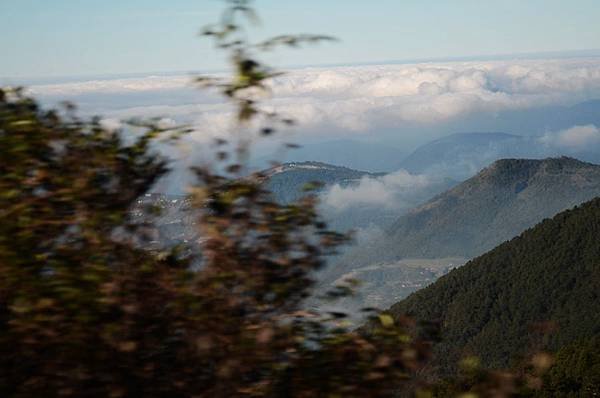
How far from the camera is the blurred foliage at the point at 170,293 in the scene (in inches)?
101

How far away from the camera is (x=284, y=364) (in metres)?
2.63

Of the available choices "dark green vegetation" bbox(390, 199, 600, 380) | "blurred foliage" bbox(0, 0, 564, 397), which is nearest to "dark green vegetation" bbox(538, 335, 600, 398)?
"dark green vegetation" bbox(390, 199, 600, 380)

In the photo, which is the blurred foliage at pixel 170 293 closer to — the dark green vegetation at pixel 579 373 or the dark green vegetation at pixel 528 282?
the dark green vegetation at pixel 579 373

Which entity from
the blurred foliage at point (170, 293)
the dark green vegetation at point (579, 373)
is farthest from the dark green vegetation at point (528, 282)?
the blurred foliage at point (170, 293)

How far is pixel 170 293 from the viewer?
268 centimetres

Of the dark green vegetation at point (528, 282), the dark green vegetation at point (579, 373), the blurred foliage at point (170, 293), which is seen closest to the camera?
the blurred foliage at point (170, 293)

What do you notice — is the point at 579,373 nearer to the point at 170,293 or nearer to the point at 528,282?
the point at 170,293

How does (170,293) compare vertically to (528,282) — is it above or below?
above

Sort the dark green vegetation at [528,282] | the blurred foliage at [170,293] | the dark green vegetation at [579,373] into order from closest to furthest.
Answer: the blurred foliage at [170,293] → the dark green vegetation at [579,373] → the dark green vegetation at [528,282]

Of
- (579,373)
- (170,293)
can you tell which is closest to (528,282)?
(579,373)

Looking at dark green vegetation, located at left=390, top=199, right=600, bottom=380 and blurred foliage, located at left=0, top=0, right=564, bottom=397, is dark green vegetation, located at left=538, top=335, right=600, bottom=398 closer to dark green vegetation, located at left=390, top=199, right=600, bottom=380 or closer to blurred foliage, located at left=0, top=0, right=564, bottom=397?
dark green vegetation, located at left=390, top=199, right=600, bottom=380

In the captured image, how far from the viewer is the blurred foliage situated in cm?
256

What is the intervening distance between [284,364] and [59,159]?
4.46ft

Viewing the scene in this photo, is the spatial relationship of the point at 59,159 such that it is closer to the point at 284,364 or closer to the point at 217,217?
the point at 217,217
